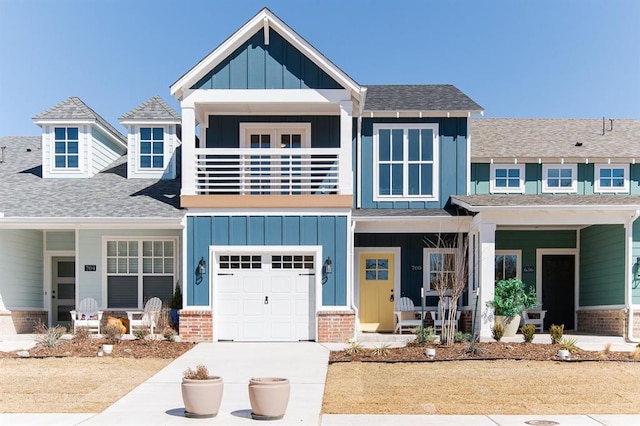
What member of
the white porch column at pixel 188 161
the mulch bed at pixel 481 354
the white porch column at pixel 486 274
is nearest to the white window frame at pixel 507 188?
the white porch column at pixel 486 274

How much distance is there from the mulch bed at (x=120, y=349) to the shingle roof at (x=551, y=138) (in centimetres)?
1022

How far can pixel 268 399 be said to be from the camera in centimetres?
1163

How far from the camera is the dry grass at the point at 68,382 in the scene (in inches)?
503

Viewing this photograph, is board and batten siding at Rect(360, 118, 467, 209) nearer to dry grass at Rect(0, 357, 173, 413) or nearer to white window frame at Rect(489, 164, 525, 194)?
white window frame at Rect(489, 164, 525, 194)

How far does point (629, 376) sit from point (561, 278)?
29.8 feet

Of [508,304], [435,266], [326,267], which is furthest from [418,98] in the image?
[508,304]

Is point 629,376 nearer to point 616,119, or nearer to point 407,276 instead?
point 407,276

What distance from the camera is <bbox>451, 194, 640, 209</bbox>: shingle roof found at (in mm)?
→ 19922

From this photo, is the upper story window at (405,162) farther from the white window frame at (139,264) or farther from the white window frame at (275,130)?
the white window frame at (139,264)

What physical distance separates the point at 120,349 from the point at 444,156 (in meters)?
10.4

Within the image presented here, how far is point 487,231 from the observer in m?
19.7

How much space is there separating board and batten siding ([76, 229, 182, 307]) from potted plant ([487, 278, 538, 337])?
8.45 meters

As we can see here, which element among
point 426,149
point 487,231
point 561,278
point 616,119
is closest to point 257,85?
point 426,149

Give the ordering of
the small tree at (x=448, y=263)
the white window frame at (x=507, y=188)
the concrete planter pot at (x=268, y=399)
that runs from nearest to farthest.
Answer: the concrete planter pot at (x=268, y=399), the small tree at (x=448, y=263), the white window frame at (x=507, y=188)
